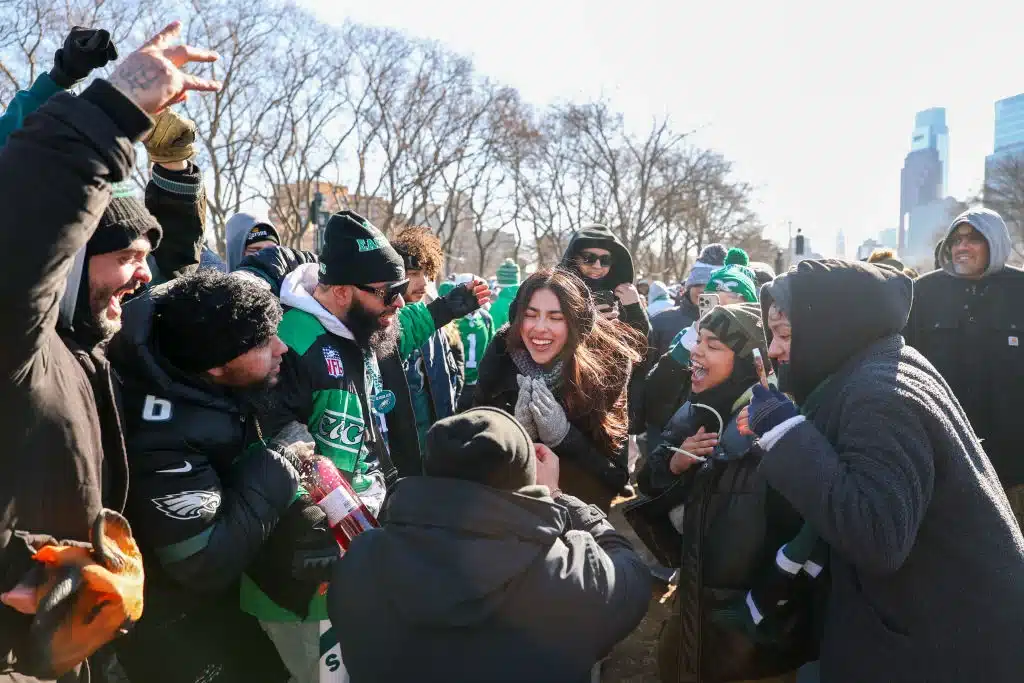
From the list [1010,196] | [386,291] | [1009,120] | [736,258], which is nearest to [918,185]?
[1009,120]

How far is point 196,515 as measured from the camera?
197cm

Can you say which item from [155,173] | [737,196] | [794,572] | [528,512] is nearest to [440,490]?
[528,512]

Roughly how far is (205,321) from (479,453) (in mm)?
987

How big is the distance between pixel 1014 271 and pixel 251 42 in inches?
778

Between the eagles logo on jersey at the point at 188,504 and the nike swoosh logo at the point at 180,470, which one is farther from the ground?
the nike swoosh logo at the point at 180,470

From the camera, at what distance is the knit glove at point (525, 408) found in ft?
11.2

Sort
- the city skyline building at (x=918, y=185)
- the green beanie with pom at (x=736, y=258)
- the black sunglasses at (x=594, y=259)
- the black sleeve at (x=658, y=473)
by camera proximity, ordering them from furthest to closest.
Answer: the city skyline building at (x=918, y=185), the green beanie with pom at (x=736, y=258), the black sunglasses at (x=594, y=259), the black sleeve at (x=658, y=473)

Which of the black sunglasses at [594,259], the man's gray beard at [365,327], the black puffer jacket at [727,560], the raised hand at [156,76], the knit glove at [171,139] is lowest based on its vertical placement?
the black puffer jacket at [727,560]

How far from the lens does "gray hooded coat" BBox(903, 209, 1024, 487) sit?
4625 mm

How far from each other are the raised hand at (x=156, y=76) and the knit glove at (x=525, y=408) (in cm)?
217

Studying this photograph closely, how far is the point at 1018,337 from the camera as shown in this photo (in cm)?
463

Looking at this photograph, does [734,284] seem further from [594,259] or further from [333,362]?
[333,362]

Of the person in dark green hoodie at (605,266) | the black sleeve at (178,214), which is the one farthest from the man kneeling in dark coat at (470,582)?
the person in dark green hoodie at (605,266)

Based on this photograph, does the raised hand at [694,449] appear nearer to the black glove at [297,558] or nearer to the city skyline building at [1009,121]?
the black glove at [297,558]
